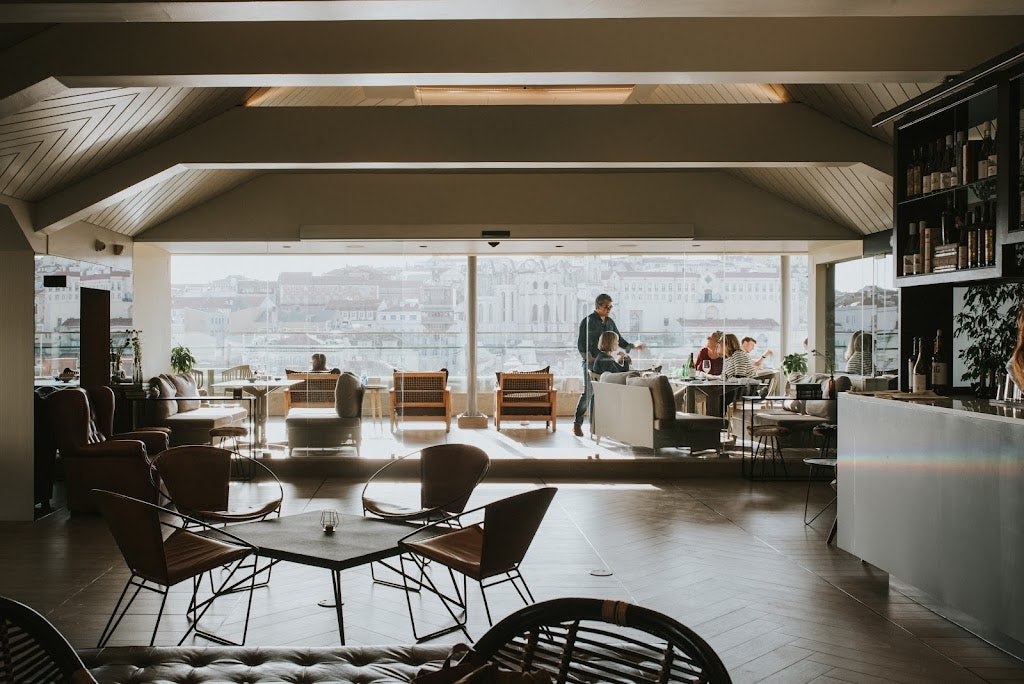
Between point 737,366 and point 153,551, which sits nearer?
point 153,551

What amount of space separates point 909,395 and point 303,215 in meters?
7.43

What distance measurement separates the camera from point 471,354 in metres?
12.3

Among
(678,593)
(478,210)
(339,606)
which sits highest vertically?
(478,210)

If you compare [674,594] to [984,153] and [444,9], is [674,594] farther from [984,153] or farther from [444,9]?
[444,9]

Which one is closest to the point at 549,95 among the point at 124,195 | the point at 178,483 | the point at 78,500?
the point at 124,195

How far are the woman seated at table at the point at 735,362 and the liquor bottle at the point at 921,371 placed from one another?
5038mm

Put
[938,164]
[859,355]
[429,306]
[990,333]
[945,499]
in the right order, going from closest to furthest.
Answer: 1. [945,499]
2. [990,333]
3. [938,164]
4. [429,306]
5. [859,355]

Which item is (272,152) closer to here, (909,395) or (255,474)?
(255,474)

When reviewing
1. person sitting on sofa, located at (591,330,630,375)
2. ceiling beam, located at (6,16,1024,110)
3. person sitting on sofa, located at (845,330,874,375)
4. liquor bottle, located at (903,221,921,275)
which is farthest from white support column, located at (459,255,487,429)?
liquor bottle, located at (903,221,921,275)

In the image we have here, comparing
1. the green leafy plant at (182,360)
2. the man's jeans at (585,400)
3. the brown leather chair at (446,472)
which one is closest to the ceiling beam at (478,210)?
the green leafy plant at (182,360)


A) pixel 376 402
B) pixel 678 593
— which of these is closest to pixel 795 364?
pixel 376 402

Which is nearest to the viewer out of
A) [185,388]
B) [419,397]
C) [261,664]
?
[261,664]

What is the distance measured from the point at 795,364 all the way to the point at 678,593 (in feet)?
26.1

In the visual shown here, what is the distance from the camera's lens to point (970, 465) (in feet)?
15.2
